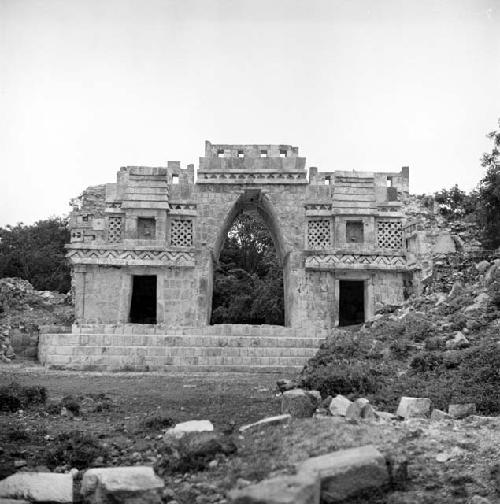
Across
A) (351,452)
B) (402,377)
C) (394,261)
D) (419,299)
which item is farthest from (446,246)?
(351,452)

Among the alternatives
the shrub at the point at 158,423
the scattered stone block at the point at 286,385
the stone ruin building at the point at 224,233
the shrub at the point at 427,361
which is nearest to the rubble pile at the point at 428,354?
the shrub at the point at 427,361

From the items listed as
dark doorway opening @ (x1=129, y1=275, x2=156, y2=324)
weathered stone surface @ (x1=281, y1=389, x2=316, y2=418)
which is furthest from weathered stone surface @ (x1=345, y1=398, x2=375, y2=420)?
dark doorway opening @ (x1=129, y1=275, x2=156, y2=324)

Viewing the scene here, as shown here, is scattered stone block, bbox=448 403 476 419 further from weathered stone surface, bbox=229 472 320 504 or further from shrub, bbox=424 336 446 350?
weathered stone surface, bbox=229 472 320 504

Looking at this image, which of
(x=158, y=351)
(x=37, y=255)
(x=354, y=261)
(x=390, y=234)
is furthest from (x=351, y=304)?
(x=37, y=255)

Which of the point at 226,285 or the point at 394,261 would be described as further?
the point at 226,285

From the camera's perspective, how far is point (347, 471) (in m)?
5.55

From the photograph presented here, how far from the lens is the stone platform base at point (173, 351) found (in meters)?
16.0

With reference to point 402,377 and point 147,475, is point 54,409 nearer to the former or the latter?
point 147,475

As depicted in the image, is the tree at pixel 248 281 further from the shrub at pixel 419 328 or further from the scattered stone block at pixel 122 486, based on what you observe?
the scattered stone block at pixel 122 486

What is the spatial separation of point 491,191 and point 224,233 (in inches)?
366

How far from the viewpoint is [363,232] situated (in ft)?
78.0

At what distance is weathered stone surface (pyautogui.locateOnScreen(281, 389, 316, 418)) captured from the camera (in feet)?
26.9

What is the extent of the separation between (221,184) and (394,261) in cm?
663

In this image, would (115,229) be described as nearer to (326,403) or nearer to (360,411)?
(326,403)
